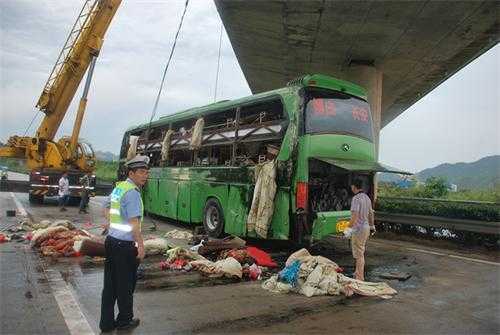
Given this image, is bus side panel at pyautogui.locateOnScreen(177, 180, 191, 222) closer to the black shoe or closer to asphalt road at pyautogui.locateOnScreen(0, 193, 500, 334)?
asphalt road at pyautogui.locateOnScreen(0, 193, 500, 334)

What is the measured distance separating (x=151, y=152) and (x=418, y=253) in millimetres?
9039

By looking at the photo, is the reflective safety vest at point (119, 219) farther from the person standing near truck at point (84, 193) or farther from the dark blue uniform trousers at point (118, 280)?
the person standing near truck at point (84, 193)

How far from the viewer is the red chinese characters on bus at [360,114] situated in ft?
32.9

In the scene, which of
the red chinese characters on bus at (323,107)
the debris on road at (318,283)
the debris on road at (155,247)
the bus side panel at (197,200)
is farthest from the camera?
the bus side panel at (197,200)

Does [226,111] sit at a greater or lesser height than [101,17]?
Answer: lesser

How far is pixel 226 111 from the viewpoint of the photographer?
11.5 meters

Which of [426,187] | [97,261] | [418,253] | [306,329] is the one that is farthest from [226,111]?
[426,187]

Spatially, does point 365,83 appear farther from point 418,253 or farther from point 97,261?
point 97,261

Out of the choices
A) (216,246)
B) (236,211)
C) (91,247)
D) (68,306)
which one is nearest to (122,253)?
(68,306)

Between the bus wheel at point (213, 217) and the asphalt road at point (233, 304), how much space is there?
2.44m

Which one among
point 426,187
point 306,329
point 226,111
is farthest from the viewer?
point 426,187

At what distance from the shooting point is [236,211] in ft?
34.1

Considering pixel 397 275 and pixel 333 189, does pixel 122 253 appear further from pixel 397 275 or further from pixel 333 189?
pixel 333 189

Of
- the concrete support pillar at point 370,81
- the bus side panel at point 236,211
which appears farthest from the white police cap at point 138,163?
the concrete support pillar at point 370,81
